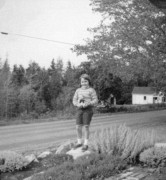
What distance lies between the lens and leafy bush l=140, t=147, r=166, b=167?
559 centimetres

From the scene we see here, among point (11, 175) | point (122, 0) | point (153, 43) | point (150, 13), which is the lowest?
point (11, 175)

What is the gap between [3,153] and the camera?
18.8 feet

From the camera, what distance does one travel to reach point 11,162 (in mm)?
5461

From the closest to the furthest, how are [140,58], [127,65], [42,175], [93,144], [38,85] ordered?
[42,175] < [93,144] < [140,58] < [127,65] < [38,85]

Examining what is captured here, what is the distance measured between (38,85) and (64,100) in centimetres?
2357

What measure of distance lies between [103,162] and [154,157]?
1.06 meters

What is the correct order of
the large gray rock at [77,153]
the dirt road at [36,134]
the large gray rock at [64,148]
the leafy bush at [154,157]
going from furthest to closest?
the dirt road at [36,134] < the large gray rock at [64,148] < the large gray rock at [77,153] < the leafy bush at [154,157]

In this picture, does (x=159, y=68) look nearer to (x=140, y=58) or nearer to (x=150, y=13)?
(x=140, y=58)

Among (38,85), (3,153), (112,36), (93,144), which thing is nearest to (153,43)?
(112,36)

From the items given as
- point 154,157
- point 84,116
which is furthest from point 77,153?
point 154,157

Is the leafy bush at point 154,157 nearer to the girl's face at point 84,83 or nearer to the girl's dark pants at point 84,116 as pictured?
the girl's dark pants at point 84,116

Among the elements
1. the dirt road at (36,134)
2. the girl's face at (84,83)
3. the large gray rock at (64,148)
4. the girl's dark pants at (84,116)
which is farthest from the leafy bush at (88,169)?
the dirt road at (36,134)

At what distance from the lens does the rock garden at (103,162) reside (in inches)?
188

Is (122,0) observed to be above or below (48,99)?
above
